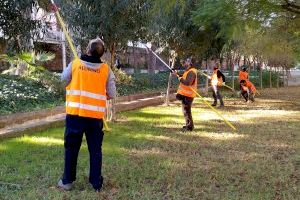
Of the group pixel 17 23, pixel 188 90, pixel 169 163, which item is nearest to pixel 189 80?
pixel 188 90

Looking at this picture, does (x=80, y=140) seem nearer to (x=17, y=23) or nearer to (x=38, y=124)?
(x=17, y=23)

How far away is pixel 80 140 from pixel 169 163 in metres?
2.09

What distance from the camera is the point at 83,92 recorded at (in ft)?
19.5

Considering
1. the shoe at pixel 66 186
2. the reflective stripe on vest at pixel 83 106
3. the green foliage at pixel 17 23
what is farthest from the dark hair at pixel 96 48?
the shoe at pixel 66 186

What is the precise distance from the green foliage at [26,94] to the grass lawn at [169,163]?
86.2 inches

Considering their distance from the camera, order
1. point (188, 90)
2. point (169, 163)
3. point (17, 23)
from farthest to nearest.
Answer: point (188, 90)
point (169, 163)
point (17, 23)

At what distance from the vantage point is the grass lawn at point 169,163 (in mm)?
6078

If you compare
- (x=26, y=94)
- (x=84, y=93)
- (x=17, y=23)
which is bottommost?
(x=26, y=94)

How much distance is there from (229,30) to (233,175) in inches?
118

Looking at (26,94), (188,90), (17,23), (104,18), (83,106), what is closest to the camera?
(83,106)

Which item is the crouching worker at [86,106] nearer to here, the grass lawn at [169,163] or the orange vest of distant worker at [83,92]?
the orange vest of distant worker at [83,92]

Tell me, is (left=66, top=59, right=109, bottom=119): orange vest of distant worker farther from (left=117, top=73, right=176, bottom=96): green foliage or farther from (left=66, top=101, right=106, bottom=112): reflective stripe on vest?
(left=117, top=73, right=176, bottom=96): green foliage

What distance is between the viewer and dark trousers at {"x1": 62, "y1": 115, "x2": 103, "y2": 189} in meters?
5.95

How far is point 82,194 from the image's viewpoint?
19.3 ft
